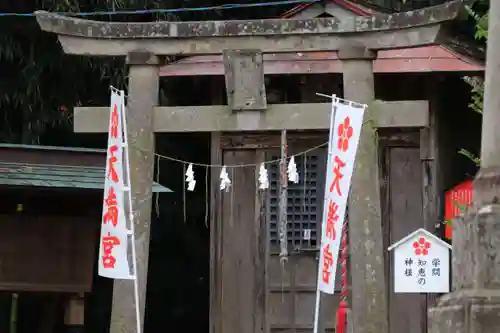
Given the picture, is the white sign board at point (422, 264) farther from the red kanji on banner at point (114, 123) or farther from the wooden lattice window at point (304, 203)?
the red kanji on banner at point (114, 123)

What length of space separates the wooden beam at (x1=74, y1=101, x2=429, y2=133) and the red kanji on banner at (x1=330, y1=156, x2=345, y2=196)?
82 cm

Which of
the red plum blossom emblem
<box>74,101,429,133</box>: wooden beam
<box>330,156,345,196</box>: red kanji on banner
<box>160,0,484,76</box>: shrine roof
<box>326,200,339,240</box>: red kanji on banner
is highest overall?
<box>160,0,484,76</box>: shrine roof

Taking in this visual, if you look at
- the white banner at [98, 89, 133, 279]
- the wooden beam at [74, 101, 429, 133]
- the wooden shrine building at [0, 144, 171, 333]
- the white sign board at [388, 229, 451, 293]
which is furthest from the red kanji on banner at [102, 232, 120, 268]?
the white sign board at [388, 229, 451, 293]

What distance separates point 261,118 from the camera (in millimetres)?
12438

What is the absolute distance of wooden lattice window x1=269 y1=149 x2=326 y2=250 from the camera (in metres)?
15.3

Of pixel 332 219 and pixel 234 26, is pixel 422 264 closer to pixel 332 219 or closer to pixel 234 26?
pixel 332 219

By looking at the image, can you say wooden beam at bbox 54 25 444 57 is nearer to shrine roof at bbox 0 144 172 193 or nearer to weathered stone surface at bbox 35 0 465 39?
weathered stone surface at bbox 35 0 465 39

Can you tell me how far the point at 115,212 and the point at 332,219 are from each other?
2.53m

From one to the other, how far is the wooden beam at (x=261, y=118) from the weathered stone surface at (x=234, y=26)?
88cm

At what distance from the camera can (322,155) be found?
15.3m

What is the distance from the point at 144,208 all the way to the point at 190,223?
6860 mm

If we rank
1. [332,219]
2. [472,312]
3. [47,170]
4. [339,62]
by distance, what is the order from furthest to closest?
1. [339,62]
2. [47,170]
3. [332,219]
4. [472,312]

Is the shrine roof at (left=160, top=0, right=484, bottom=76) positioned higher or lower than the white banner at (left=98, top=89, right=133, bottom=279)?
higher

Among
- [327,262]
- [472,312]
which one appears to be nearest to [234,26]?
[327,262]
